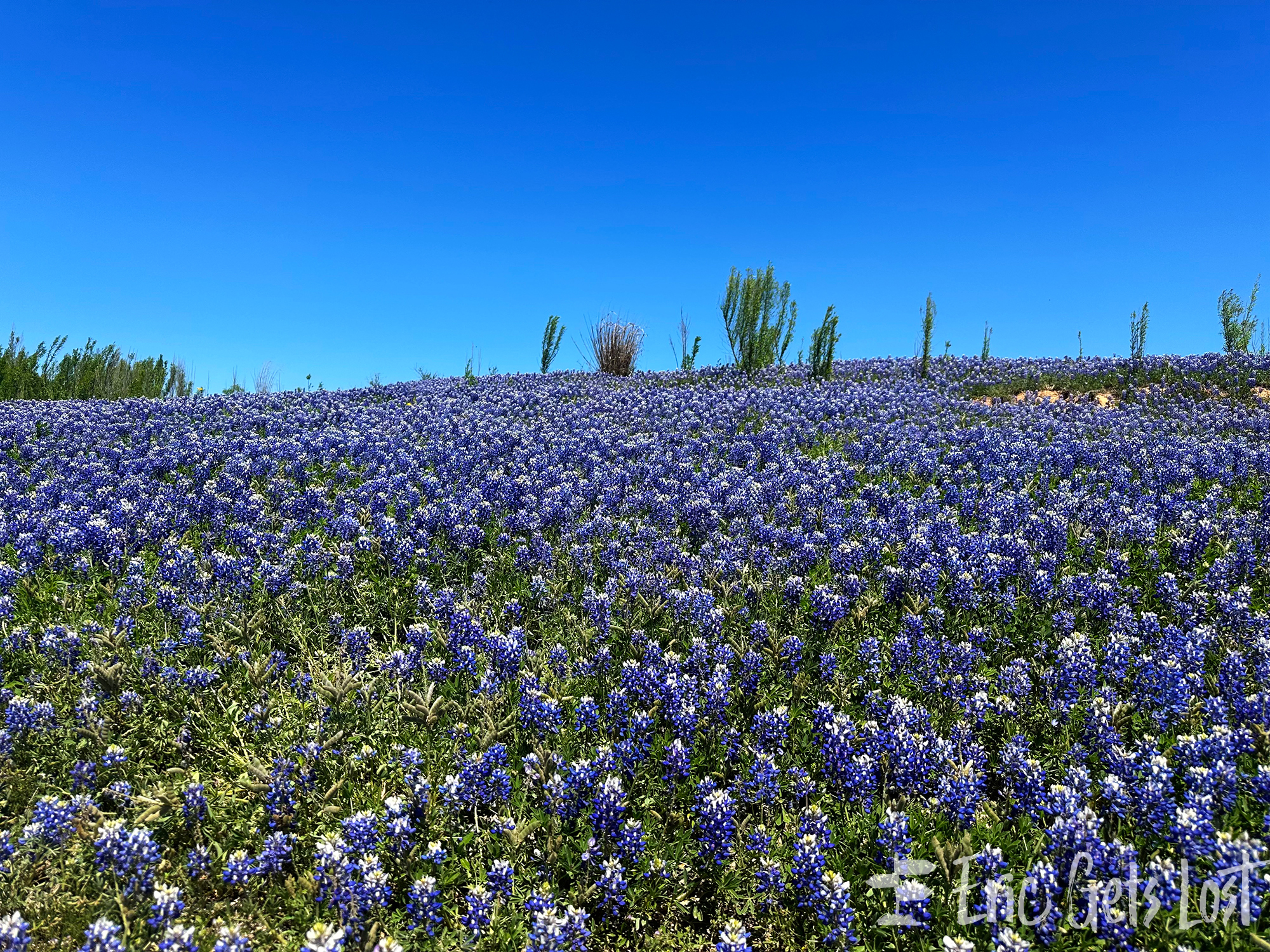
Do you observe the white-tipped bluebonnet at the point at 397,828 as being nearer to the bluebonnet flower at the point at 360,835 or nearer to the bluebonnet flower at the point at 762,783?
the bluebonnet flower at the point at 360,835

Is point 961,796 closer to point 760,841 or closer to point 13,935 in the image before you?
point 760,841

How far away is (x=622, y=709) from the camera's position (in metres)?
4.48

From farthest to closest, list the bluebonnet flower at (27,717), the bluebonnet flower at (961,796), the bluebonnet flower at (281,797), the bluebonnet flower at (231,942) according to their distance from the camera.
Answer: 1. the bluebonnet flower at (27,717)
2. the bluebonnet flower at (281,797)
3. the bluebonnet flower at (961,796)
4. the bluebonnet flower at (231,942)

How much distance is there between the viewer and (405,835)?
3486mm

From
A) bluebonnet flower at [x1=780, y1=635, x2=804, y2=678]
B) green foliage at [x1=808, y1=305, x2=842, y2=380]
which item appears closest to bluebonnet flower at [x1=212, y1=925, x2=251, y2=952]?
bluebonnet flower at [x1=780, y1=635, x2=804, y2=678]

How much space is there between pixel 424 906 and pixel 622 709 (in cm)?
161

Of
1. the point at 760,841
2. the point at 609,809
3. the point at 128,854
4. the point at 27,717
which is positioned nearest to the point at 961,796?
the point at 760,841

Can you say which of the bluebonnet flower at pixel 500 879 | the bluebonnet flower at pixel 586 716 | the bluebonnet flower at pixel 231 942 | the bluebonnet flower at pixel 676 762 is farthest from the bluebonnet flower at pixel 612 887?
the bluebonnet flower at pixel 231 942

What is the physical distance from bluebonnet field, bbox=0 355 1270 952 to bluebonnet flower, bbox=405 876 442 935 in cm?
3

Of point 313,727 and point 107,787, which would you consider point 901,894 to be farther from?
point 107,787

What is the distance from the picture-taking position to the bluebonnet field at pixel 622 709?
3318 mm

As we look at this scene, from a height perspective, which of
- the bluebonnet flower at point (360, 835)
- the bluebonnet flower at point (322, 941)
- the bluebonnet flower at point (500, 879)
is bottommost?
the bluebonnet flower at point (500, 879)

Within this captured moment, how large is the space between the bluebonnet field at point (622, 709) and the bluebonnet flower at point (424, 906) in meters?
0.03

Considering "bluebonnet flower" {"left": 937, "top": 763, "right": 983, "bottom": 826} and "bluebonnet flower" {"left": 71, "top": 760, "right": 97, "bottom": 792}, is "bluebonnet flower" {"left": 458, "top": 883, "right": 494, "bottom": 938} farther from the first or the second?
"bluebonnet flower" {"left": 71, "top": 760, "right": 97, "bottom": 792}
